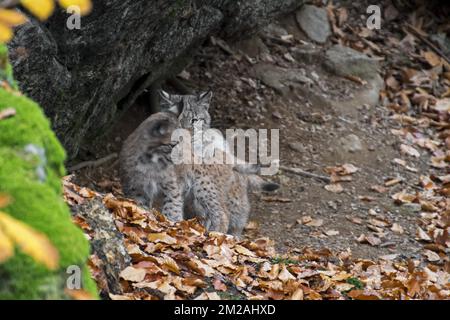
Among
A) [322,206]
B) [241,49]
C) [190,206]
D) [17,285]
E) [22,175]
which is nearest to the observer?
[17,285]

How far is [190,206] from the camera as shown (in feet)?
28.1

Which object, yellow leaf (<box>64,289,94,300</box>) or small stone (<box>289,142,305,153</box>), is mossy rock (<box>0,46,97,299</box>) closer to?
yellow leaf (<box>64,289,94,300</box>)

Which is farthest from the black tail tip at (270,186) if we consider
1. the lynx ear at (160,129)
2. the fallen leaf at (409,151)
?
the fallen leaf at (409,151)

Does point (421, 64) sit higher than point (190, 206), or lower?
higher

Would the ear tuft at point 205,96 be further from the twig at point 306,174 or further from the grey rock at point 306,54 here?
the grey rock at point 306,54

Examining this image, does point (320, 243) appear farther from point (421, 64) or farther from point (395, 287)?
point (421, 64)

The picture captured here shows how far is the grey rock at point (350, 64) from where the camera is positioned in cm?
1263

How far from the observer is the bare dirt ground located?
9125mm

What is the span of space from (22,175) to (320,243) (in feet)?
18.7

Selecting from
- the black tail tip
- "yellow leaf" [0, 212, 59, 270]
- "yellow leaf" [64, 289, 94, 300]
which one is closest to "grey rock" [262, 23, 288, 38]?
the black tail tip

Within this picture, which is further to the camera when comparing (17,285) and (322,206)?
(322,206)

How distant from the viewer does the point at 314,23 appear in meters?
13.3
